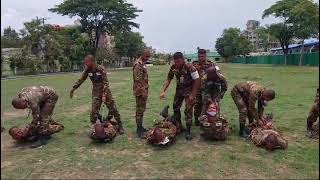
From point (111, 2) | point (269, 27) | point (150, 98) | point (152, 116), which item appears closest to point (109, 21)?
point (111, 2)

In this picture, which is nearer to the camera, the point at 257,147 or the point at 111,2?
the point at 257,147

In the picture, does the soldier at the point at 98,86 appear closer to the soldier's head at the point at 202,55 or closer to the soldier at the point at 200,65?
the soldier at the point at 200,65

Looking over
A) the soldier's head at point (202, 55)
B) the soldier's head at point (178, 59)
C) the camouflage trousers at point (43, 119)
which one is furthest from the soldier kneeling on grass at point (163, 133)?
the camouflage trousers at point (43, 119)

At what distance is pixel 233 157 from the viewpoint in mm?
8359

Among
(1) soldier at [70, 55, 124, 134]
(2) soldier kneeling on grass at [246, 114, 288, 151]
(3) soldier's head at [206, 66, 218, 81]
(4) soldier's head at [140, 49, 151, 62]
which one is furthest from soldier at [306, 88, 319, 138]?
(1) soldier at [70, 55, 124, 134]

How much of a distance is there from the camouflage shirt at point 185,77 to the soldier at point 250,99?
3.24ft

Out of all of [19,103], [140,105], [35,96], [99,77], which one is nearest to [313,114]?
[140,105]

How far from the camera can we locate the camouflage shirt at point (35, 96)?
9.14 metres

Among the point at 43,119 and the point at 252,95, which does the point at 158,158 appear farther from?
the point at 43,119

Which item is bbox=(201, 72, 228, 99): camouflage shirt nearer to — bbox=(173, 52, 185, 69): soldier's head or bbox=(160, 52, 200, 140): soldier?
bbox=(160, 52, 200, 140): soldier

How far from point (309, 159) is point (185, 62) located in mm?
3099

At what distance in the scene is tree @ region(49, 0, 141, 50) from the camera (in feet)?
202

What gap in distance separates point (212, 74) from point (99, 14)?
54860 millimetres

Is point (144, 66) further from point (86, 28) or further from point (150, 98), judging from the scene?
point (86, 28)
